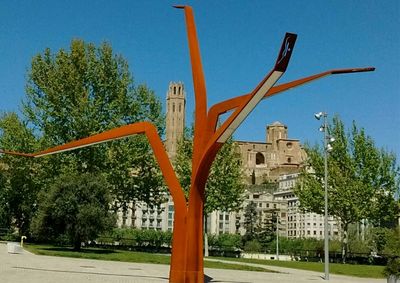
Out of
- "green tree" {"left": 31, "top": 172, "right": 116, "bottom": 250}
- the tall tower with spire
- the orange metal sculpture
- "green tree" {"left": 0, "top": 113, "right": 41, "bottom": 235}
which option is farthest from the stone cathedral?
the orange metal sculpture

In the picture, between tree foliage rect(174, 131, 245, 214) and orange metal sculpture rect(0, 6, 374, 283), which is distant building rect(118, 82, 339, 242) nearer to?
tree foliage rect(174, 131, 245, 214)

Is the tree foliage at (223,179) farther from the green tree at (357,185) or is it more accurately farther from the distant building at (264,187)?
the distant building at (264,187)

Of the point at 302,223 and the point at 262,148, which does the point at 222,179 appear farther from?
the point at 262,148

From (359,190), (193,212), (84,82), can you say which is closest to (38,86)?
(84,82)

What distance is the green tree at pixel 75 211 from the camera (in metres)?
33.8

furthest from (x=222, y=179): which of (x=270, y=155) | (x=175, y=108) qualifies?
(x=270, y=155)

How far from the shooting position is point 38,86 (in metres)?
39.6

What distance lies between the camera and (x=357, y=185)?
42.4m

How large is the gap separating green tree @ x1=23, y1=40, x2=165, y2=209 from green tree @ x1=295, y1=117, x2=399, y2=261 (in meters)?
14.1

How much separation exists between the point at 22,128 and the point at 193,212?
29.3m

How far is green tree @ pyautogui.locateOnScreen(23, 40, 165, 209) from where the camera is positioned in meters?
38.1

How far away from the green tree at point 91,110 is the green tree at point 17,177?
186cm

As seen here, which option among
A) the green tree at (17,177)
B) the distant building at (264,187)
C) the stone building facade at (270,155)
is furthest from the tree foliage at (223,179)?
the stone building facade at (270,155)

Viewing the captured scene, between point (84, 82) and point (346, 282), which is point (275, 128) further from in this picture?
point (346, 282)
